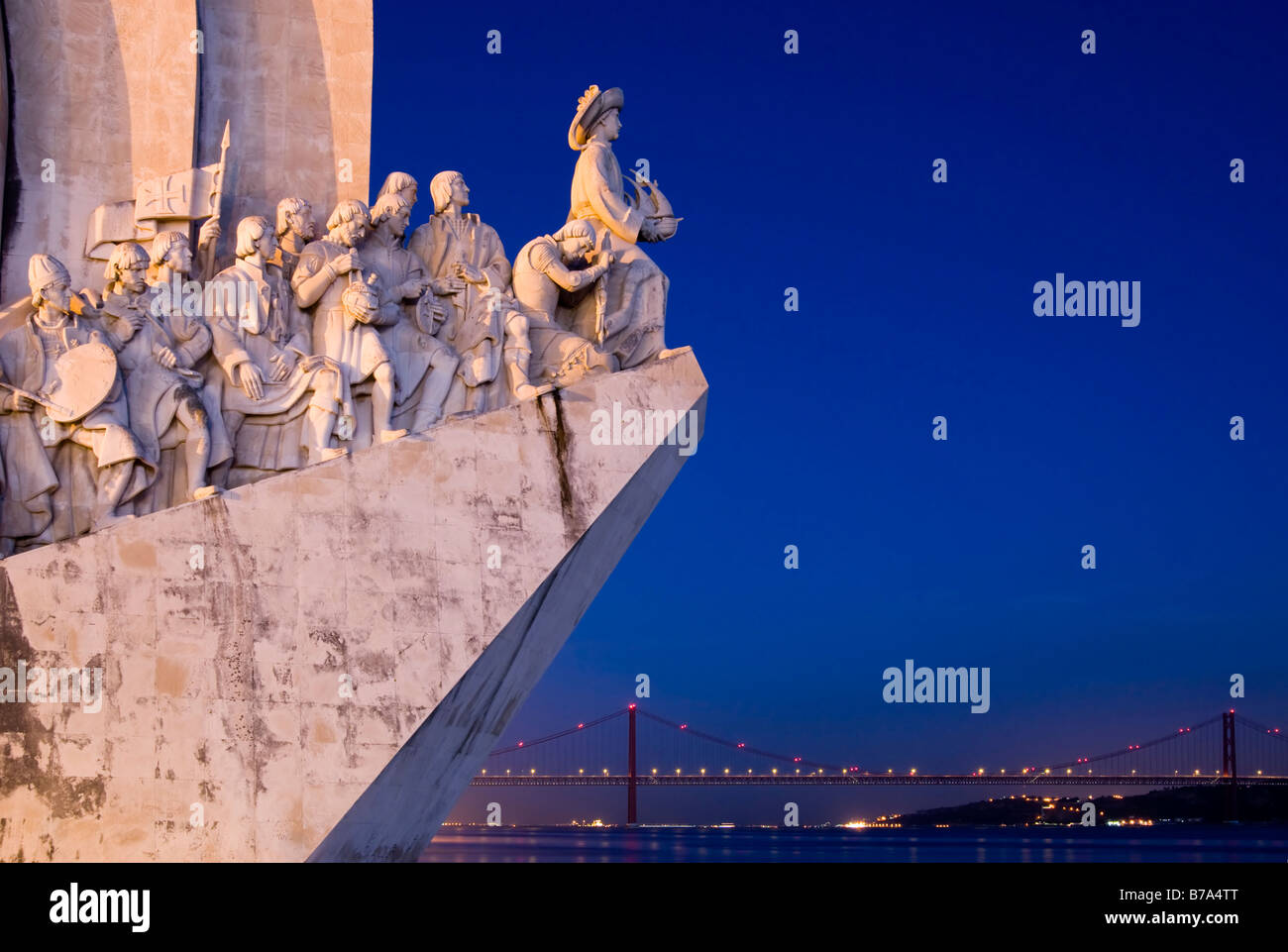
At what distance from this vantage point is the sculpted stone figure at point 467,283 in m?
11.8

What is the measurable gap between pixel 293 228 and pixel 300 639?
11.0 feet

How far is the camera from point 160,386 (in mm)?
11062

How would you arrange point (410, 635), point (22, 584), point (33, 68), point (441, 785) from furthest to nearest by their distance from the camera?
point (33, 68)
point (441, 785)
point (410, 635)
point (22, 584)

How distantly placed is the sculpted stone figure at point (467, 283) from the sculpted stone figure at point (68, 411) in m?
2.25

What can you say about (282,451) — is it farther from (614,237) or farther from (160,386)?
(614,237)

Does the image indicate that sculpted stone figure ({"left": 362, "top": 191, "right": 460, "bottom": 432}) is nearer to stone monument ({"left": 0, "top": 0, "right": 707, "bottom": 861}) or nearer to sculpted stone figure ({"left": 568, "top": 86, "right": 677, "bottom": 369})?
stone monument ({"left": 0, "top": 0, "right": 707, "bottom": 861})

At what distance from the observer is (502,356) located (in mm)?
11883

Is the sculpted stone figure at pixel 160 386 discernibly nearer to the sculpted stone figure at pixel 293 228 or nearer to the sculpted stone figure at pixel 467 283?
the sculpted stone figure at pixel 293 228

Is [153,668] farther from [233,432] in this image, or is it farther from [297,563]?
[233,432]

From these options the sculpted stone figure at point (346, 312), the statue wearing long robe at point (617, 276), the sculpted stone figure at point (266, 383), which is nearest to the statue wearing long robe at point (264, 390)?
the sculpted stone figure at point (266, 383)

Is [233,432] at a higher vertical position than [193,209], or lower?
lower
